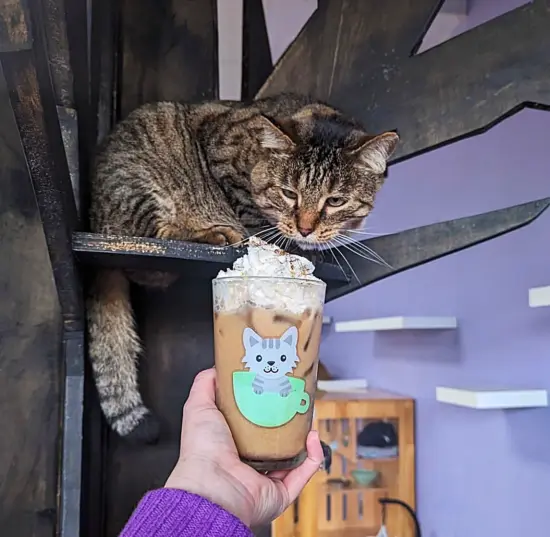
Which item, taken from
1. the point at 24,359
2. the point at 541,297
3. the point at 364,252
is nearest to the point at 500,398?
the point at 541,297

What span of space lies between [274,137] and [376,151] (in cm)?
17

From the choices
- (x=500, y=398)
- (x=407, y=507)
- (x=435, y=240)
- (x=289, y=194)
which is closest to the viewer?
(x=435, y=240)

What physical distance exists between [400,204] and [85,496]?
1426 mm

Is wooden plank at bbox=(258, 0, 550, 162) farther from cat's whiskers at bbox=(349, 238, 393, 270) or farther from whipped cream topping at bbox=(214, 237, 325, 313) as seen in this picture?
whipped cream topping at bbox=(214, 237, 325, 313)

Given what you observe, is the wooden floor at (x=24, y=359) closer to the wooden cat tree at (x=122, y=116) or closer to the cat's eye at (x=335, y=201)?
the wooden cat tree at (x=122, y=116)

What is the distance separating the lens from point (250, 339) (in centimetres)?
62

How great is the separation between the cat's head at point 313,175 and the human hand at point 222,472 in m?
0.42

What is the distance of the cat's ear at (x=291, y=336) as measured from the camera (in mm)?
620

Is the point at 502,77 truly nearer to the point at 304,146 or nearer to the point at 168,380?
the point at 304,146

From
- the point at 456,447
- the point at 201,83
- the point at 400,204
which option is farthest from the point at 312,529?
the point at 201,83

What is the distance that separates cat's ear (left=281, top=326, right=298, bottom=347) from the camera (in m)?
0.62

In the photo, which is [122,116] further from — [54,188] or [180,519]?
[180,519]

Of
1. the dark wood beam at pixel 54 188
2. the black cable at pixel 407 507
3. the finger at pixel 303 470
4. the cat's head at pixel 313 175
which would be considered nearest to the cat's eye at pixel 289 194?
the cat's head at pixel 313 175

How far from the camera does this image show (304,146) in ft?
3.49
